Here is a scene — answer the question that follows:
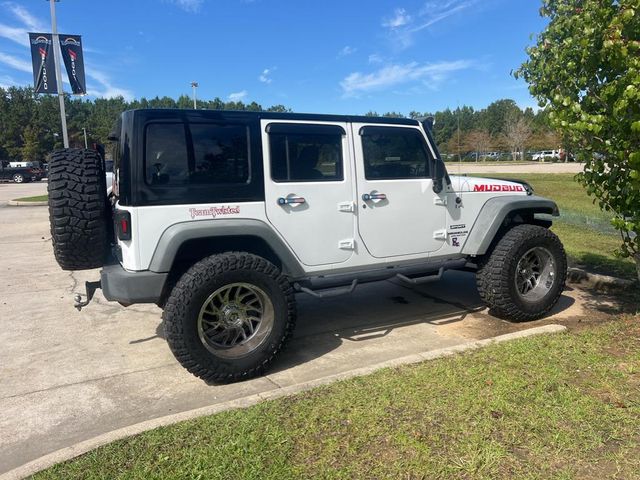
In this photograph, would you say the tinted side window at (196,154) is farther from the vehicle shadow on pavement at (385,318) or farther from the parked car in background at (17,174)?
the parked car in background at (17,174)

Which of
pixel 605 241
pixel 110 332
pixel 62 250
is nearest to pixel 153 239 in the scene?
pixel 62 250

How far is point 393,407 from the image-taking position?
3.15 meters

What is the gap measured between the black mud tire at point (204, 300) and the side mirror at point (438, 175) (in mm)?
1792

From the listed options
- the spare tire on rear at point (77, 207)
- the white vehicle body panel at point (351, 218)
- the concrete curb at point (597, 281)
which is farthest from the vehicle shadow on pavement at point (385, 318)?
the spare tire on rear at point (77, 207)

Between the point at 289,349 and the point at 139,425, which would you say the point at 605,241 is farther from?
the point at 139,425

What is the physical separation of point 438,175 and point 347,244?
3.92ft

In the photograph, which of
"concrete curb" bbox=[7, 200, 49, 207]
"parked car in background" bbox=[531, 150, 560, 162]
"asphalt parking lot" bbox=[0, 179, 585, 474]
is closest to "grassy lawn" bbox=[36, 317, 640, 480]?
"asphalt parking lot" bbox=[0, 179, 585, 474]

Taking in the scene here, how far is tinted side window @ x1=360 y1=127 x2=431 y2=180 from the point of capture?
14.7 feet

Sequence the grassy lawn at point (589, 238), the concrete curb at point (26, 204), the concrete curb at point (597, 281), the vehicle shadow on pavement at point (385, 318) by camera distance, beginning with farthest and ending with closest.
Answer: the concrete curb at point (26, 204) → the grassy lawn at point (589, 238) → the concrete curb at point (597, 281) → the vehicle shadow on pavement at point (385, 318)

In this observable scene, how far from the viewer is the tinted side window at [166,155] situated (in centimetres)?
362

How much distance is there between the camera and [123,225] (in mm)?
3613

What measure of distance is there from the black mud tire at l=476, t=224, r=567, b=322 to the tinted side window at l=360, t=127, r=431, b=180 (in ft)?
3.63

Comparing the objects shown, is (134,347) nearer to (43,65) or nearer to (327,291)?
(327,291)

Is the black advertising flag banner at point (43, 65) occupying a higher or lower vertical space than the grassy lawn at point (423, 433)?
higher
